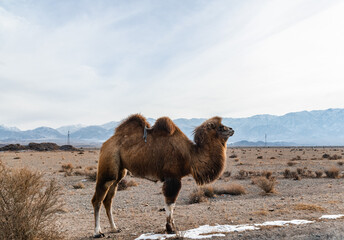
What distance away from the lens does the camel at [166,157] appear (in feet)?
24.0

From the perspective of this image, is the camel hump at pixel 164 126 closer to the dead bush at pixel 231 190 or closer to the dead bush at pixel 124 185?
the dead bush at pixel 231 190

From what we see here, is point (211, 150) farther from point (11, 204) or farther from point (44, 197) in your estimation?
point (11, 204)

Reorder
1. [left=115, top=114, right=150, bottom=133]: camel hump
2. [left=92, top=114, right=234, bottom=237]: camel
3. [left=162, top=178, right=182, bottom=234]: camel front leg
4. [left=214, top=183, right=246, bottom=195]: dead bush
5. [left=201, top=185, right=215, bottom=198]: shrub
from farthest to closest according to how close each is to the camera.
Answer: [left=214, top=183, right=246, bottom=195]: dead bush, [left=201, top=185, right=215, bottom=198]: shrub, [left=115, top=114, right=150, bottom=133]: camel hump, [left=92, top=114, right=234, bottom=237]: camel, [left=162, top=178, right=182, bottom=234]: camel front leg

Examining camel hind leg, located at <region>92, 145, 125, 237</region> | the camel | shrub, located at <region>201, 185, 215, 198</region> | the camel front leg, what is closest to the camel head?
the camel

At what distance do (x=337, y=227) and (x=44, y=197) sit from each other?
279 inches

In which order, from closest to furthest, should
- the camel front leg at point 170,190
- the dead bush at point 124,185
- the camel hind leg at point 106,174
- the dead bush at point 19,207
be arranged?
the dead bush at point 19,207 → the camel front leg at point 170,190 → the camel hind leg at point 106,174 → the dead bush at point 124,185

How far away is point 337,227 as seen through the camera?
728cm

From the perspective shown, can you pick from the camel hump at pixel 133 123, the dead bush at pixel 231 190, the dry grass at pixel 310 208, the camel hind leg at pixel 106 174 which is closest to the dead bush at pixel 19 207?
the camel hind leg at pixel 106 174

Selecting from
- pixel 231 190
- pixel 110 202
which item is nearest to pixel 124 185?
pixel 231 190

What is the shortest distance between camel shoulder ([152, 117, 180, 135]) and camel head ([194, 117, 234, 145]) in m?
0.68

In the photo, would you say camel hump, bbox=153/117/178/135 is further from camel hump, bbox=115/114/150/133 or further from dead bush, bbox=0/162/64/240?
dead bush, bbox=0/162/64/240

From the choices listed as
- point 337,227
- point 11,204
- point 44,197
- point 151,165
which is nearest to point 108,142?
point 151,165

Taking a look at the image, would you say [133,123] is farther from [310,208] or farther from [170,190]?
[310,208]

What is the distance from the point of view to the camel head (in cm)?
772
